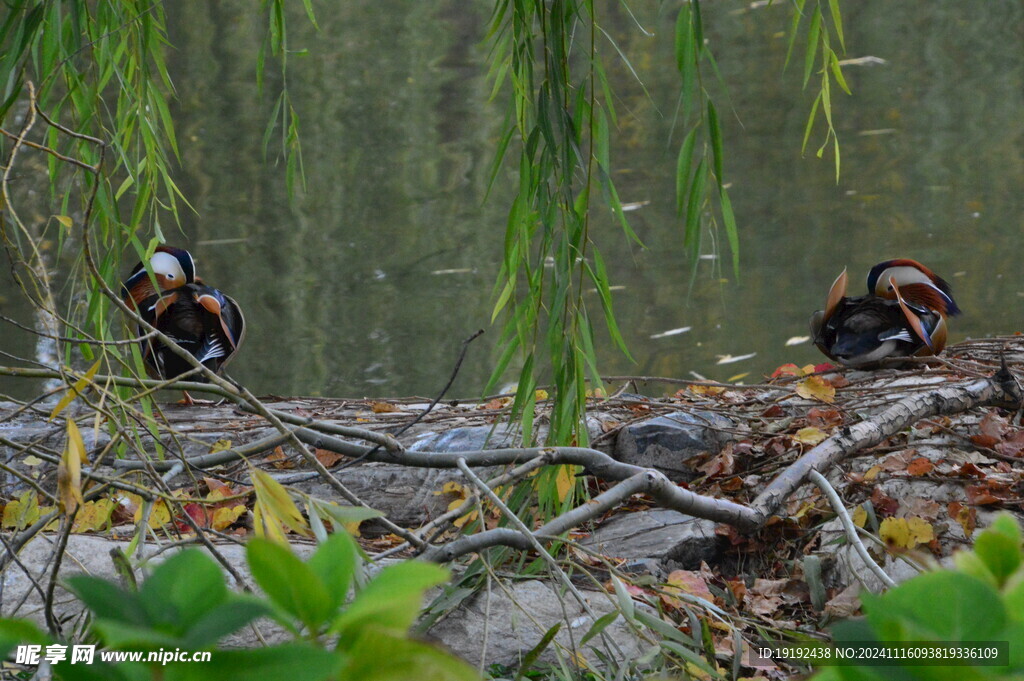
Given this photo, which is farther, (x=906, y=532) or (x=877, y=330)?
(x=877, y=330)

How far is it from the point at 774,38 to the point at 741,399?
26.4 ft

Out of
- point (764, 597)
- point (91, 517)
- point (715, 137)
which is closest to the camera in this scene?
point (715, 137)

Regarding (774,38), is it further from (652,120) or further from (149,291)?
(149,291)

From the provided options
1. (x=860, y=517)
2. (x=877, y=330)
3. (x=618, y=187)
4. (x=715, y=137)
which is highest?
(x=715, y=137)

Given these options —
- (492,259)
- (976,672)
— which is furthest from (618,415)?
(492,259)

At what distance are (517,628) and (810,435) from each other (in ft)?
3.49

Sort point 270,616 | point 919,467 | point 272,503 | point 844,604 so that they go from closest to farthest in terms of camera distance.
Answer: point 270,616, point 272,503, point 844,604, point 919,467

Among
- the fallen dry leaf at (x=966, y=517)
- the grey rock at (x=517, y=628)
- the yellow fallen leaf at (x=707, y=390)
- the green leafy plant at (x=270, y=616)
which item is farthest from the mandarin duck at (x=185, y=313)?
the green leafy plant at (x=270, y=616)

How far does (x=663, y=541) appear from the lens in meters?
2.09

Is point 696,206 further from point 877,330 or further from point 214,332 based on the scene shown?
point 214,332

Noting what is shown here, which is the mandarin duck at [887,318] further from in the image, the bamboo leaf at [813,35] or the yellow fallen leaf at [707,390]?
the bamboo leaf at [813,35]

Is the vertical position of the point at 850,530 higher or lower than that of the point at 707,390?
higher

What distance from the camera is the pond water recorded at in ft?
20.3

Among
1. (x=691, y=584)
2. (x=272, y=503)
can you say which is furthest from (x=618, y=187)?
(x=272, y=503)
